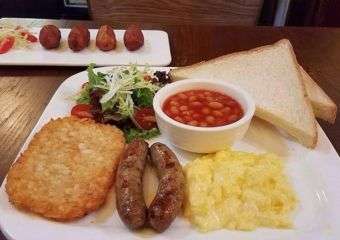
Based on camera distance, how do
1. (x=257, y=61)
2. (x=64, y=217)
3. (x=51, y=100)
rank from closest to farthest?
1. (x=64, y=217)
2. (x=51, y=100)
3. (x=257, y=61)

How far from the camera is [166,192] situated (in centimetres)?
143

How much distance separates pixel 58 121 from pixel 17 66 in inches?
35.8

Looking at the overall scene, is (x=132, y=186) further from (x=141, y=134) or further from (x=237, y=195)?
(x=141, y=134)

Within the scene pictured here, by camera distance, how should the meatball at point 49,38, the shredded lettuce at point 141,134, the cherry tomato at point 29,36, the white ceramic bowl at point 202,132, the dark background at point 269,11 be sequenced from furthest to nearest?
the dark background at point 269,11 < the cherry tomato at point 29,36 < the meatball at point 49,38 < the shredded lettuce at point 141,134 < the white ceramic bowl at point 202,132

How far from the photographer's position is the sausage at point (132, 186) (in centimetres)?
138

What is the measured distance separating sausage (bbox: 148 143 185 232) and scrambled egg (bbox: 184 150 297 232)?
59mm

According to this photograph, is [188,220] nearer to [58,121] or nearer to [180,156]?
[180,156]

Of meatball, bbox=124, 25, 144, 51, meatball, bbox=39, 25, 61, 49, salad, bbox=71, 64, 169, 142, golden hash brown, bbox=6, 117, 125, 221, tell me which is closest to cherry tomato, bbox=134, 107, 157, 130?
salad, bbox=71, 64, 169, 142

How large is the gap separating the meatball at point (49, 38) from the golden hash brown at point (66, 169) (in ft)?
3.15

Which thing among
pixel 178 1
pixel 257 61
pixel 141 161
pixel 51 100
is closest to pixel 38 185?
pixel 141 161

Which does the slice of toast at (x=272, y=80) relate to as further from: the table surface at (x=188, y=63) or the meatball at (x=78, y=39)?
the meatball at (x=78, y=39)

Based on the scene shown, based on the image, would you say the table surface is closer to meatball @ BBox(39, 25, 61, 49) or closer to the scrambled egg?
meatball @ BBox(39, 25, 61, 49)

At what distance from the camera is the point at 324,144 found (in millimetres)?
1868

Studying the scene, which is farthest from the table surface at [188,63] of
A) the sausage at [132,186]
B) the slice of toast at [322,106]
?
the sausage at [132,186]
